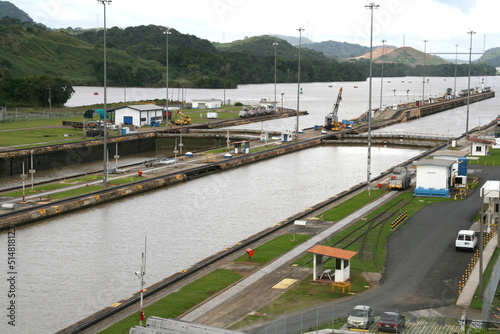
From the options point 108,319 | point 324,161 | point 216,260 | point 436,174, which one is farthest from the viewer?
point 324,161

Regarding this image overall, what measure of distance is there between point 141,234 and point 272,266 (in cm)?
1420

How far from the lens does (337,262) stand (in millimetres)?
32438

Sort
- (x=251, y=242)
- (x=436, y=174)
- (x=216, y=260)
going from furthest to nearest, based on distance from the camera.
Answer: (x=436, y=174), (x=251, y=242), (x=216, y=260)

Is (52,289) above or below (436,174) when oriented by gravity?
below

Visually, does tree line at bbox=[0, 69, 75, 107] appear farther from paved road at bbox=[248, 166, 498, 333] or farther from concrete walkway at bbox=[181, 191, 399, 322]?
paved road at bbox=[248, 166, 498, 333]

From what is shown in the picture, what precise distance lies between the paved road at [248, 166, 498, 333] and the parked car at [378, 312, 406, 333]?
2100 mm

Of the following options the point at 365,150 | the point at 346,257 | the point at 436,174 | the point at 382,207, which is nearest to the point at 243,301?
the point at 346,257

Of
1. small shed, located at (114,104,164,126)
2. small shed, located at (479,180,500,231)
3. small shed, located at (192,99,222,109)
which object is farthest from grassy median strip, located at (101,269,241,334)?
small shed, located at (192,99,222,109)

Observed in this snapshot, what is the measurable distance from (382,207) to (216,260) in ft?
65.6

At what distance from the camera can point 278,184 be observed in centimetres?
6819

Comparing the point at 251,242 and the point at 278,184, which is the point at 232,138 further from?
the point at 251,242

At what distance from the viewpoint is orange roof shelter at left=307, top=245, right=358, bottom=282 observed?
3228 centimetres

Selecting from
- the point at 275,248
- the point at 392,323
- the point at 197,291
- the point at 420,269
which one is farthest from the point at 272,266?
the point at 392,323

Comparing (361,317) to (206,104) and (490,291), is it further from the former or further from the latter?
(206,104)
